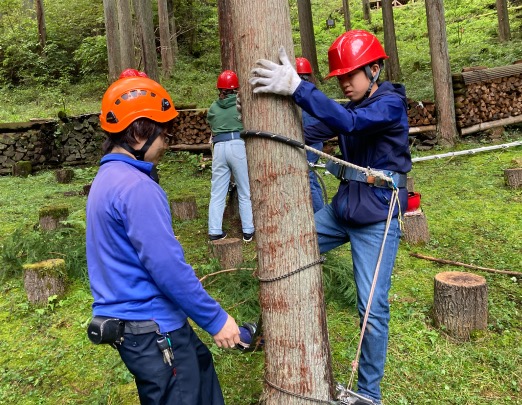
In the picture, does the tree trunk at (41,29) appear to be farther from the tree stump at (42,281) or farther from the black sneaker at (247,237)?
the tree stump at (42,281)

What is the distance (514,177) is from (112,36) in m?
10.8

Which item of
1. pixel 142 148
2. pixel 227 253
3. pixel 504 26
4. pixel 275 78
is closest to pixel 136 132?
pixel 142 148

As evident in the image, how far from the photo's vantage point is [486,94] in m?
10.5

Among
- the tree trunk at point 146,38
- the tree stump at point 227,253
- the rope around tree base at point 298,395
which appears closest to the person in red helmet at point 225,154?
the tree stump at point 227,253

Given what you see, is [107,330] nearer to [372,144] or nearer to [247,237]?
[372,144]

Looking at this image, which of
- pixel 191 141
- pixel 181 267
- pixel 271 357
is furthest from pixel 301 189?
pixel 191 141

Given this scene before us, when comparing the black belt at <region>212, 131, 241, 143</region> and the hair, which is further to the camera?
the black belt at <region>212, 131, 241, 143</region>

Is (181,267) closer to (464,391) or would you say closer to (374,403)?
(374,403)

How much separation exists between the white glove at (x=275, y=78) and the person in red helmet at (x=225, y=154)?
3687mm

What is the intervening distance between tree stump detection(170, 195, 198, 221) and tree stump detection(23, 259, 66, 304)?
8.33 feet

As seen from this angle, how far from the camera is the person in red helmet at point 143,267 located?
5.98ft

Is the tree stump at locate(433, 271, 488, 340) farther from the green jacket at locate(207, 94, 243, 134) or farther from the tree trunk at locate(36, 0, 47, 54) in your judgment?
the tree trunk at locate(36, 0, 47, 54)

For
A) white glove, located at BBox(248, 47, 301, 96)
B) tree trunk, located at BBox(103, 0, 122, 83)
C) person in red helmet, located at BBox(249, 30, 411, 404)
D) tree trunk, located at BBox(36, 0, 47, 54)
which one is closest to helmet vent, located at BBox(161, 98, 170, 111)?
white glove, located at BBox(248, 47, 301, 96)

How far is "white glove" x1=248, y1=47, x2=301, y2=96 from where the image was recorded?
1977mm
